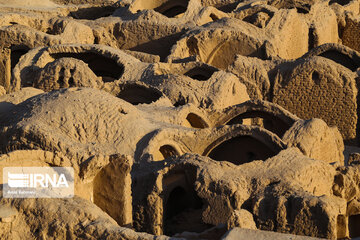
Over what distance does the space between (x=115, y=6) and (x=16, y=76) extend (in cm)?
1058

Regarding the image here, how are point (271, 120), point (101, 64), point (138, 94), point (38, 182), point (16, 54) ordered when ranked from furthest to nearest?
point (16, 54)
point (101, 64)
point (138, 94)
point (271, 120)
point (38, 182)

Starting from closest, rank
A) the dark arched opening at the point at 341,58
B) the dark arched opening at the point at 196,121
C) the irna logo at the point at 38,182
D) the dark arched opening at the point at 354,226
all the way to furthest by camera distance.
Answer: the irna logo at the point at 38,182 → the dark arched opening at the point at 354,226 → the dark arched opening at the point at 196,121 → the dark arched opening at the point at 341,58

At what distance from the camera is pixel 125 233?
1091cm

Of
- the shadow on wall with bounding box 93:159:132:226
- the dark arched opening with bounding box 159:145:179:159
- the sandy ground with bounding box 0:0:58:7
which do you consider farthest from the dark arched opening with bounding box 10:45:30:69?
the shadow on wall with bounding box 93:159:132:226

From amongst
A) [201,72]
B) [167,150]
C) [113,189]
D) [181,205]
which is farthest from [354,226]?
[201,72]

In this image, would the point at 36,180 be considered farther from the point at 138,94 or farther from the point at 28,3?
the point at 28,3

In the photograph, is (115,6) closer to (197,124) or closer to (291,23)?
(291,23)

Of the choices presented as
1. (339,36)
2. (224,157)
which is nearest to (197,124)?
(224,157)

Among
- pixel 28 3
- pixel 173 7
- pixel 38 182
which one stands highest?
pixel 28 3

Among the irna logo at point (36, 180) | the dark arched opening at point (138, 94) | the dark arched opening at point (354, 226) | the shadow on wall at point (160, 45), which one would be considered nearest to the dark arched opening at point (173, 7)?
the shadow on wall at point (160, 45)

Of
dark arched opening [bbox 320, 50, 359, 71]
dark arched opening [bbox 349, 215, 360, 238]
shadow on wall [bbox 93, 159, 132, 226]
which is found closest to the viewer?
shadow on wall [bbox 93, 159, 132, 226]

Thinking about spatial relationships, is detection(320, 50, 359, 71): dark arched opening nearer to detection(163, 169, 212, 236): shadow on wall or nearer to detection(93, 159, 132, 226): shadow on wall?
detection(163, 169, 212, 236): shadow on wall

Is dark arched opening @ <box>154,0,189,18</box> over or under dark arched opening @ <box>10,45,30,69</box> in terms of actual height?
over

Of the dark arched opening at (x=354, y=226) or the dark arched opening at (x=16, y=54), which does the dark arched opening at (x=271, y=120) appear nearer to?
the dark arched opening at (x=354, y=226)
